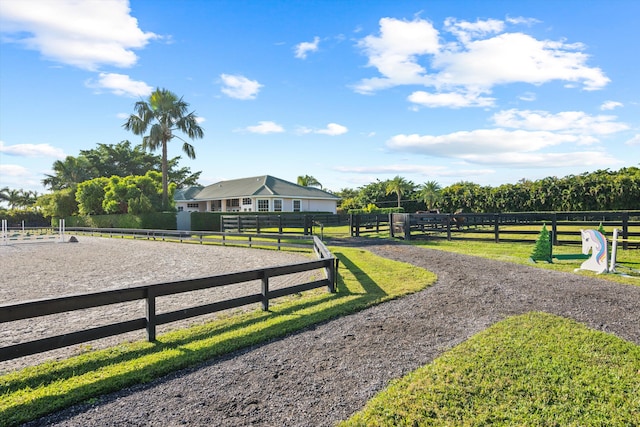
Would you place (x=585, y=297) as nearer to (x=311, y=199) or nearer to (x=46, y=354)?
(x=46, y=354)

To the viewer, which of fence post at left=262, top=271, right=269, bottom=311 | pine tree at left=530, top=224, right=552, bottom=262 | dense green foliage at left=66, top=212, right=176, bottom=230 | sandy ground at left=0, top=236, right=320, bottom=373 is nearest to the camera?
sandy ground at left=0, top=236, right=320, bottom=373

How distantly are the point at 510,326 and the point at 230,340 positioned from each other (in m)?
3.74

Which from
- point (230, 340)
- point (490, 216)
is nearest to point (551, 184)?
point (490, 216)

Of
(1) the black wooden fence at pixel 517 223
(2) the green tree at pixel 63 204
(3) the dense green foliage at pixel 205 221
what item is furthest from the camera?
(2) the green tree at pixel 63 204

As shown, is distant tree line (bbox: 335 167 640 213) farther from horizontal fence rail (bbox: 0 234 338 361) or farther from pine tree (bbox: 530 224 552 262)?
horizontal fence rail (bbox: 0 234 338 361)

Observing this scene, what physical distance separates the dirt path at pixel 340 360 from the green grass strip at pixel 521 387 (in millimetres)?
262

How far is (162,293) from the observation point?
192 inches

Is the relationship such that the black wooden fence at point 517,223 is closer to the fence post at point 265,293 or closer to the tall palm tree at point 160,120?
the fence post at point 265,293

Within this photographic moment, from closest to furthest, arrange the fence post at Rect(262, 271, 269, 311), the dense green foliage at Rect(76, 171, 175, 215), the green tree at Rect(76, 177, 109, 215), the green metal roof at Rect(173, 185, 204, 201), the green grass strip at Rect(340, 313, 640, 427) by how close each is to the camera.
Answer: the green grass strip at Rect(340, 313, 640, 427) < the fence post at Rect(262, 271, 269, 311) < the dense green foliage at Rect(76, 171, 175, 215) < the green tree at Rect(76, 177, 109, 215) < the green metal roof at Rect(173, 185, 204, 201)

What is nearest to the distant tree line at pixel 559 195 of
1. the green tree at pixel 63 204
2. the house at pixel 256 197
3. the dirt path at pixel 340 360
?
the house at pixel 256 197

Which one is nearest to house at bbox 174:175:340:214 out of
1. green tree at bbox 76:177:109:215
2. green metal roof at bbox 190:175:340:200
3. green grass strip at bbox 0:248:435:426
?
green metal roof at bbox 190:175:340:200

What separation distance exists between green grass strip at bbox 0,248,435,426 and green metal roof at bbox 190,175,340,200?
1083 inches

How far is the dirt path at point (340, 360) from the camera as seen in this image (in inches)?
121

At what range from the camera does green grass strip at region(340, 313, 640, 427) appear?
3.03 m
